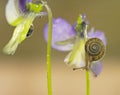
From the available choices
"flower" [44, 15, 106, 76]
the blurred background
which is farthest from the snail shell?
the blurred background

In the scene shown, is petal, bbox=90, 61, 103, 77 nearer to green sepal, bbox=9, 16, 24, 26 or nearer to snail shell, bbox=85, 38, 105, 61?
snail shell, bbox=85, 38, 105, 61

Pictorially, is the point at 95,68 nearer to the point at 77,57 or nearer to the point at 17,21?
the point at 77,57

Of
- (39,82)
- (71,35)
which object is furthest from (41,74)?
(71,35)

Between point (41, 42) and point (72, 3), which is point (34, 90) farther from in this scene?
point (72, 3)

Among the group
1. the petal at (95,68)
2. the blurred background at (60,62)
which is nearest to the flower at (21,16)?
the petal at (95,68)

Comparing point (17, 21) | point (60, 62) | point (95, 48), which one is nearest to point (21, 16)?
point (17, 21)

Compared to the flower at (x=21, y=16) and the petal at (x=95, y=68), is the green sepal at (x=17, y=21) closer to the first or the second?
the flower at (x=21, y=16)
